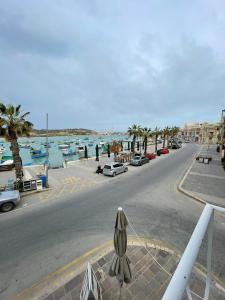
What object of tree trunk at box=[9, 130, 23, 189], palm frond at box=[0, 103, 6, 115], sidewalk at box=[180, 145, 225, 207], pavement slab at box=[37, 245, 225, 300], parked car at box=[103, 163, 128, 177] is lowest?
pavement slab at box=[37, 245, 225, 300]

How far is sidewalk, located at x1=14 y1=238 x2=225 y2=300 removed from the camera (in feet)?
17.8

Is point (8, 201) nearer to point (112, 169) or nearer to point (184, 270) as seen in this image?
point (112, 169)

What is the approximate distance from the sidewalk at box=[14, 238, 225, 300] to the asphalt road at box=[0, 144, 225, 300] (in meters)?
0.69

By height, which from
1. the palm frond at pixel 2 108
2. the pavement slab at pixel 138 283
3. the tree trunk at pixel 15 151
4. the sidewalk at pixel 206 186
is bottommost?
the pavement slab at pixel 138 283

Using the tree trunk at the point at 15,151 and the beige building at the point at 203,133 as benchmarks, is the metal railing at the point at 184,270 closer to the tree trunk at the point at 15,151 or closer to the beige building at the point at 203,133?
the tree trunk at the point at 15,151

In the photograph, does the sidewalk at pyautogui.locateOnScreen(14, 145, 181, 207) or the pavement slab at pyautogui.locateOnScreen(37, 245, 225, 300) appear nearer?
the pavement slab at pyautogui.locateOnScreen(37, 245, 225, 300)

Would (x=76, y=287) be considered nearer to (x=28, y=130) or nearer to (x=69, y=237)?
(x=69, y=237)

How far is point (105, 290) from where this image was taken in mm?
5586

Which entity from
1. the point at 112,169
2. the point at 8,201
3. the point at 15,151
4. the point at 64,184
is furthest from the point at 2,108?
the point at 112,169

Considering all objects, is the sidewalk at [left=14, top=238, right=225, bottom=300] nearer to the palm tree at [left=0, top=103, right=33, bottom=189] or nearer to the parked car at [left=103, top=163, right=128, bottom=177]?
the palm tree at [left=0, top=103, right=33, bottom=189]

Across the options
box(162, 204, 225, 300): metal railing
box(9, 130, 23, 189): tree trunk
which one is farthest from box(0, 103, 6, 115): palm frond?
box(162, 204, 225, 300): metal railing

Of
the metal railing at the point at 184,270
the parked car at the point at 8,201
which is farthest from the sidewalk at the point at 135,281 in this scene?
the parked car at the point at 8,201

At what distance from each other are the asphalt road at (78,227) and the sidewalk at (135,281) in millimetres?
689

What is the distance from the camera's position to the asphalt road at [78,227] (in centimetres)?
670
